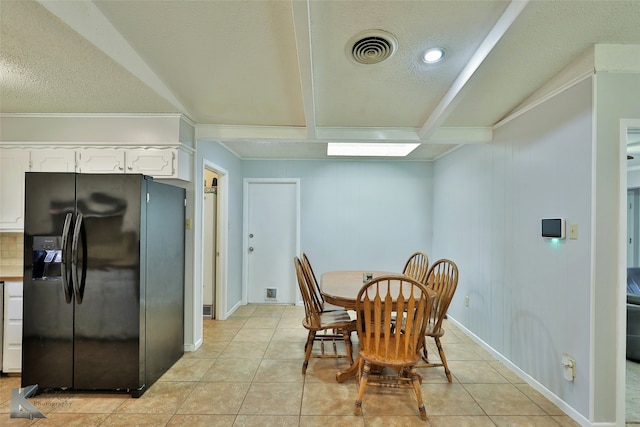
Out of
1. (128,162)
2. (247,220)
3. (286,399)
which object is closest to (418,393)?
(286,399)

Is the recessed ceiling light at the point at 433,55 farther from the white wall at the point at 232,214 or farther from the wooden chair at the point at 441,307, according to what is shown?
the white wall at the point at 232,214

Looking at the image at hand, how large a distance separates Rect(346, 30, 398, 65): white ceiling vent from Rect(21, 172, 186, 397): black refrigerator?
1789 millimetres

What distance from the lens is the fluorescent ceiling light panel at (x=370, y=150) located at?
3807 mm

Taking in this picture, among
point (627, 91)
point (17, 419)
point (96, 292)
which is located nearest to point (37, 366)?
point (17, 419)

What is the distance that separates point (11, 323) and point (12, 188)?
1169mm

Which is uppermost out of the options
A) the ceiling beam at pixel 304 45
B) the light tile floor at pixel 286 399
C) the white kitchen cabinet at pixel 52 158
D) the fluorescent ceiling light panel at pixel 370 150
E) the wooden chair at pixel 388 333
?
the ceiling beam at pixel 304 45

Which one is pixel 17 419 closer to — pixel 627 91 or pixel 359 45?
pixel 359 45

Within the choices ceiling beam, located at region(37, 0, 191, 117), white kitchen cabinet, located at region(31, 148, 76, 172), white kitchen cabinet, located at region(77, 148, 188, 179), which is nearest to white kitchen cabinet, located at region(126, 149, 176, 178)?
white kitchen cabinet, located at region(77, 148, 188, 179)

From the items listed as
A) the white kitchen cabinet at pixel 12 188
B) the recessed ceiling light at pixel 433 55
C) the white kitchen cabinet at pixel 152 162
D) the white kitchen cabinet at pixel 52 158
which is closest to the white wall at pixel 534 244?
the recessed ceiling light at pixel 433 55

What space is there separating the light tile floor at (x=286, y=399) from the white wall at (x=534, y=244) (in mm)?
314

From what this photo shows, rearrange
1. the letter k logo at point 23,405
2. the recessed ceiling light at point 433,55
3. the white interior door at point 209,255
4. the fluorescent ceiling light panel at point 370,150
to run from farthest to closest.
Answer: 1. the white interior door at point 209,255
2. the fluorescent ceiling light panel at point 370,150
3. the letter k logo at point 23,405
4. the recessed ceiling light at point 433,55

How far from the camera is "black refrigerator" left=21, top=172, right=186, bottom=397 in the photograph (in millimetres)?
2139

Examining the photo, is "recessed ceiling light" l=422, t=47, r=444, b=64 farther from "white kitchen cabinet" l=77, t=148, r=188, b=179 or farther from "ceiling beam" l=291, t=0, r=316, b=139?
"white kitchen cabinet" l=77, t=148, r=188, b=179

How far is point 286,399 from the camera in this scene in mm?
2119
